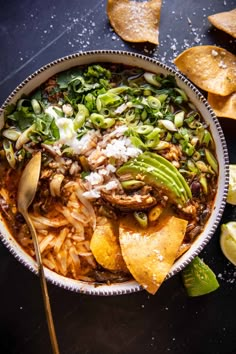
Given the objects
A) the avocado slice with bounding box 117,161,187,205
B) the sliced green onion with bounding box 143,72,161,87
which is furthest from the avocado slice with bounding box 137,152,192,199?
the sliced green onion with bounding box 143,72,161,87

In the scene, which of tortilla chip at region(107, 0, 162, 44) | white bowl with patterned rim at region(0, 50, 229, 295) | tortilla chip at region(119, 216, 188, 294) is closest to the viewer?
tortilla chip at region(119, 216, 188, 294)

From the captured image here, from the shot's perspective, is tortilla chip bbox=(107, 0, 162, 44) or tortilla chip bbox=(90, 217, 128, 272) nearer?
tortilla chip bbox=(90, 217, 128, 272)

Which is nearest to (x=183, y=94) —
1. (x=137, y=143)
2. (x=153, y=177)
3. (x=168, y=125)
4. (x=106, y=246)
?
(x=168, y=125)

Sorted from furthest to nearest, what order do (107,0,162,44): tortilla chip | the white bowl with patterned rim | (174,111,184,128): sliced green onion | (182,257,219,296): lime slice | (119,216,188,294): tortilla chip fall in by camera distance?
1. (107,0,162,44): tortilla chip
2. (182,257,219,296): lime slice
3. (174,111,184,128): sliced green onion
4. the white bowl with patterned rim
5. (119,216,188,294): tortilla chip

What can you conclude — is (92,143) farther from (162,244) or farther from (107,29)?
(107,29)

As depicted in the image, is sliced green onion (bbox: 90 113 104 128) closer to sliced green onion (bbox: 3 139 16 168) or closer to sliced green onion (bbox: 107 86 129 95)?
sliced green onion (bbox: 107 86 129 95)

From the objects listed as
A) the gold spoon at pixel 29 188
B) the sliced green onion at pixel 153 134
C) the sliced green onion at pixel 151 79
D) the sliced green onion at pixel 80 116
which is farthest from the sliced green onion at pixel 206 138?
the gold spoon at pixel 29 188

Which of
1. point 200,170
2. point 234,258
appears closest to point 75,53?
point 200,170

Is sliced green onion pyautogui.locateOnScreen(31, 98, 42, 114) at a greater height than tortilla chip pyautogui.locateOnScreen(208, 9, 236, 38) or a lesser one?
greater
